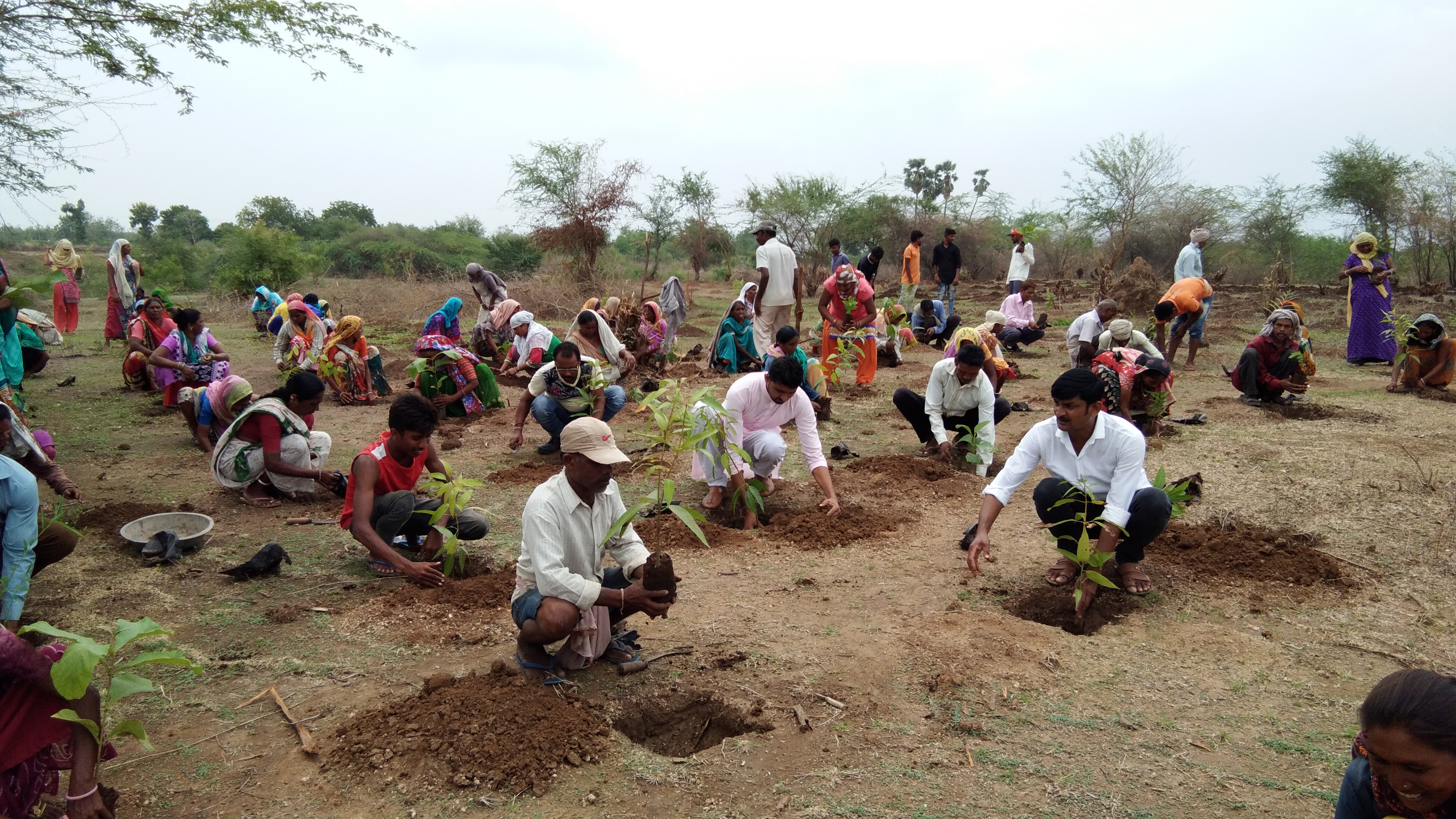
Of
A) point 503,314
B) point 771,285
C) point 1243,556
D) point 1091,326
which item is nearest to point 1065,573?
point 1243,556

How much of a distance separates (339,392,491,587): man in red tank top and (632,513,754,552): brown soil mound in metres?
0.93

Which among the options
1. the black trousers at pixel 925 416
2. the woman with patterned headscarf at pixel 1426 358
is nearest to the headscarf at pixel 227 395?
the black trousers at pixel 925 416

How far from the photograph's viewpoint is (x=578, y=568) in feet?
10.2

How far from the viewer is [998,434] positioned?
7395 mm

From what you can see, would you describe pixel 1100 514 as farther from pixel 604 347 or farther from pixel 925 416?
pixel 604 347

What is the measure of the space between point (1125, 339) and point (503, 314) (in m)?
6.80

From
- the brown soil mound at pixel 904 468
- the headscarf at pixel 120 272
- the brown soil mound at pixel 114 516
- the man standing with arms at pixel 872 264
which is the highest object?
the man standing with arms at pixel 872 264

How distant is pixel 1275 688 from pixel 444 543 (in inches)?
147

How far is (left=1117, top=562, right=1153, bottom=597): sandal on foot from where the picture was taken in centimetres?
405

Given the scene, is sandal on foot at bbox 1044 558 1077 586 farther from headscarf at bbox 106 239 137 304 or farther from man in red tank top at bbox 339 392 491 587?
headscarf at bbox 106 239 137 304

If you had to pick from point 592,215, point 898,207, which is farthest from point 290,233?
point 898,207

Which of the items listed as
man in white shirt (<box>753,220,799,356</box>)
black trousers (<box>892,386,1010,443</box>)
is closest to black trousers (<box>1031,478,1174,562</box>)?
black trousers (<box>892,386,1010,443</box>)

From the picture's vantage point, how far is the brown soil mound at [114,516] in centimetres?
469

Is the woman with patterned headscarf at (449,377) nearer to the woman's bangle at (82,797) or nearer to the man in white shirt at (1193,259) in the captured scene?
the woman's bangle at (82,797)
